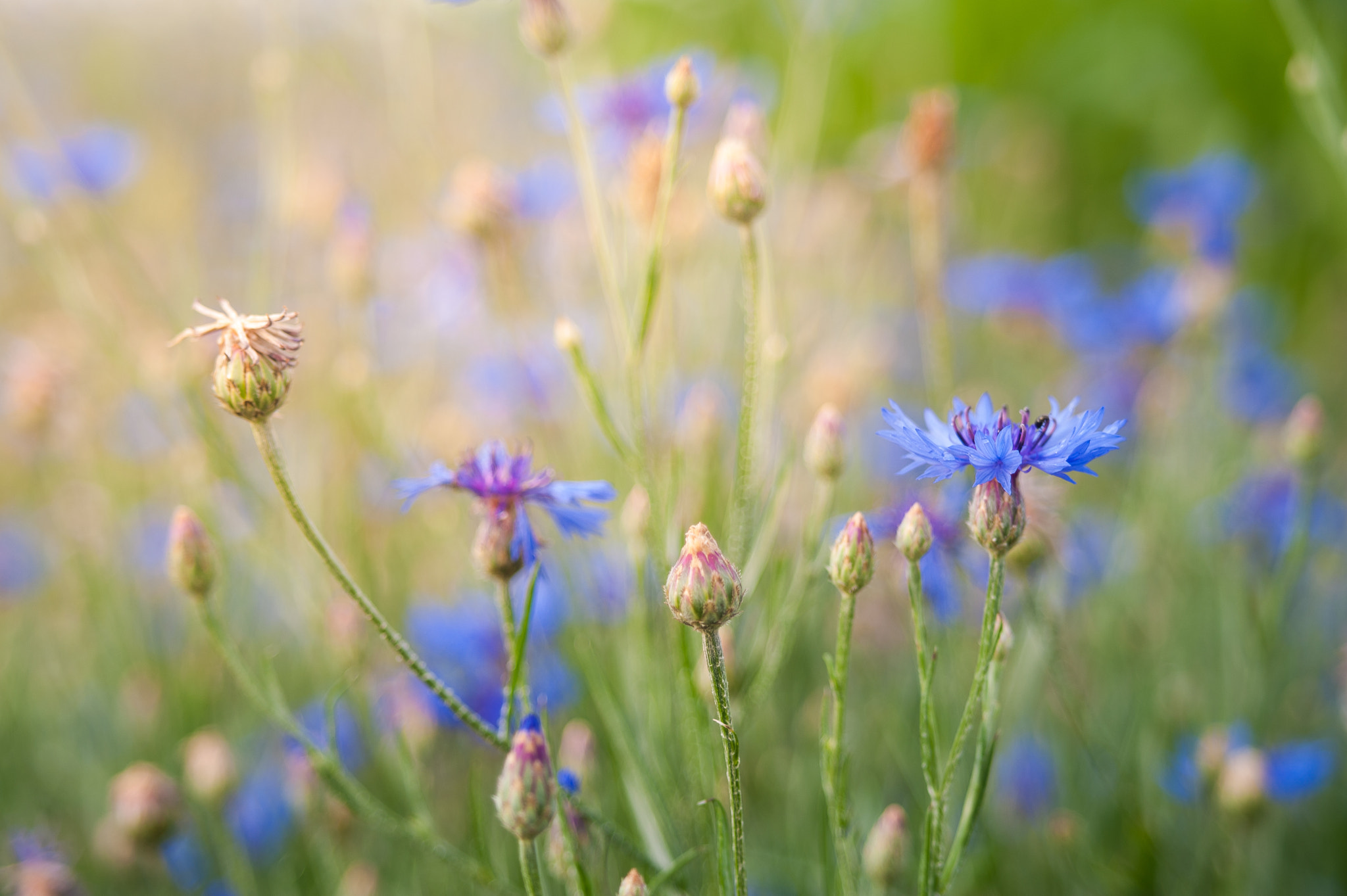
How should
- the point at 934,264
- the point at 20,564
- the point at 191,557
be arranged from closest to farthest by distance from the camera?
1. the point at 191,557
2. the point at 934,264
3. the point at 20,564

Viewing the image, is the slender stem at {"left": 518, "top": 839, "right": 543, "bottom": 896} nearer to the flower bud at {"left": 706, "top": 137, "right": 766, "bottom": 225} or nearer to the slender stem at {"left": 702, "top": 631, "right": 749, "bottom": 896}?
the slender stem at {"left": 702, "top": 631, "right": 749, "bottom": 896}

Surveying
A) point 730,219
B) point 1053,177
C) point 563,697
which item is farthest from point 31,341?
point 1053,177

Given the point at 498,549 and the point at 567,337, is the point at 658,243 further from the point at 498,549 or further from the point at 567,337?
the point at 498,549

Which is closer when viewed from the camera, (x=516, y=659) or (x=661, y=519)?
(x=516, y=659)

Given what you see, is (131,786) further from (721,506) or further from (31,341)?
(31,341)

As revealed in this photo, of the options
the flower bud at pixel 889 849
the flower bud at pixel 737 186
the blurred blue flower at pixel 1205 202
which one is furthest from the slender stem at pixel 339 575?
the blurred blue flower at pixel 1205 202

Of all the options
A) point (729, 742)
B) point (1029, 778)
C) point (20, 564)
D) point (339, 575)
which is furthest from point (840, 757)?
point (20, 564)

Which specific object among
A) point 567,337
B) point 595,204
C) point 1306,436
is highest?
point 1306,436
